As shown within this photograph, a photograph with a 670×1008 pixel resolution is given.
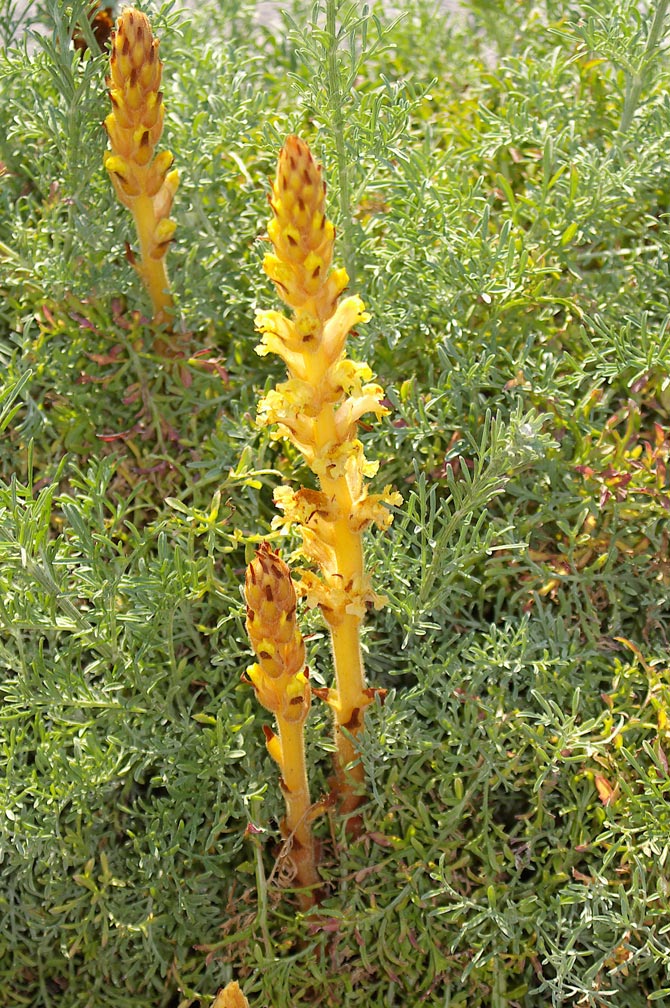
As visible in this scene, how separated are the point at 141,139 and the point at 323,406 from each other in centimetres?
64

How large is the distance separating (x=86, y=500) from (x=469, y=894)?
76cm

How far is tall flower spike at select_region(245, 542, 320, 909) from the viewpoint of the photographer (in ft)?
3.81

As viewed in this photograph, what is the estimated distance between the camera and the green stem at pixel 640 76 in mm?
1750

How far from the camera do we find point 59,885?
1591 millimetres

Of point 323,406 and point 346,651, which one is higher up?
point 323,406

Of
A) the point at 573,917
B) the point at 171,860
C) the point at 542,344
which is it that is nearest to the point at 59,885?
the point at 171,860

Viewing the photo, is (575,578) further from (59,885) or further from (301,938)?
(59,885)

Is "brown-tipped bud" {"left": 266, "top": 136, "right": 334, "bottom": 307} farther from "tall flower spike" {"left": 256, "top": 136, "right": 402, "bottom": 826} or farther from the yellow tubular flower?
the yellow tubular flower

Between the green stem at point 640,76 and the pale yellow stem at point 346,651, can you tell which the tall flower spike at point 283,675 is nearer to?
the pale yellow stem at point 346,651

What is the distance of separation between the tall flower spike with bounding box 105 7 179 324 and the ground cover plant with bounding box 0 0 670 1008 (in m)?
0.09

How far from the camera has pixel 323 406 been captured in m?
1.17

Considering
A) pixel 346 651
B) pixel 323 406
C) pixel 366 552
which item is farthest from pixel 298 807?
pixel 323 406

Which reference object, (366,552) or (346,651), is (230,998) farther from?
(366,552)

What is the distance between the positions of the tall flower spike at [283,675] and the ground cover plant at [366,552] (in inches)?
2.4
